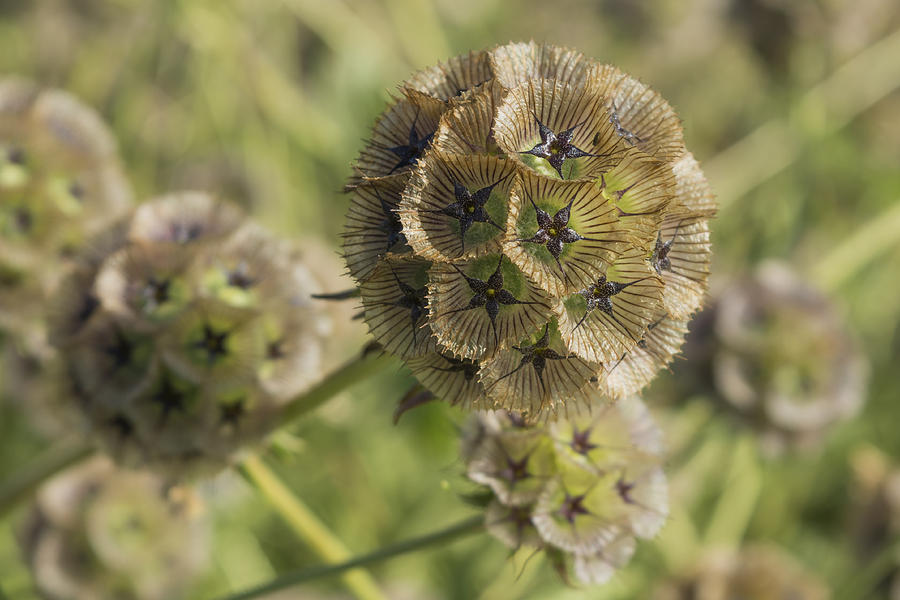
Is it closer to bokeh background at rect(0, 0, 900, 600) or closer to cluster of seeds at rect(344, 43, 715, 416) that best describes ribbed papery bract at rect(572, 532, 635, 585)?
cluster of seeds at rect(344, 43, 715, 416)

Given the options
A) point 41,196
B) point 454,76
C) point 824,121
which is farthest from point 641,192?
point 824,121

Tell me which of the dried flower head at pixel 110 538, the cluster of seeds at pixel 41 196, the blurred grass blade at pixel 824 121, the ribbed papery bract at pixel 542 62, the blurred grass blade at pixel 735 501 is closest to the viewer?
the ribbed papery bract at pixel 542 62

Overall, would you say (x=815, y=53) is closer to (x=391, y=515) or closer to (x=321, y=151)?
(x=321, y=151)

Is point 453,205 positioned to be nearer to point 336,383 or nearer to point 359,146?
point 336,383

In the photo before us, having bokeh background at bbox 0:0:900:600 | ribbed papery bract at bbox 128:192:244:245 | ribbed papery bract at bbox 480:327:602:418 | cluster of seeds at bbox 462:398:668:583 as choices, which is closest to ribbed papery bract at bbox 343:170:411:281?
ribbed papery bract at bbox 480:327:602:418

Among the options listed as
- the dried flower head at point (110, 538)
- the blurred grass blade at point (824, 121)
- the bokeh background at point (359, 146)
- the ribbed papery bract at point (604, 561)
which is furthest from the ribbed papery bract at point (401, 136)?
the blurred grass blade at point (824, 121)

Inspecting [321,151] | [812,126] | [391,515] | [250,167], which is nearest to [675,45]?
[812,126]

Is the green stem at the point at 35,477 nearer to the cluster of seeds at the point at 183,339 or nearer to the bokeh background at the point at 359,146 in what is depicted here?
the cluster of seeds at the point at 183,339
